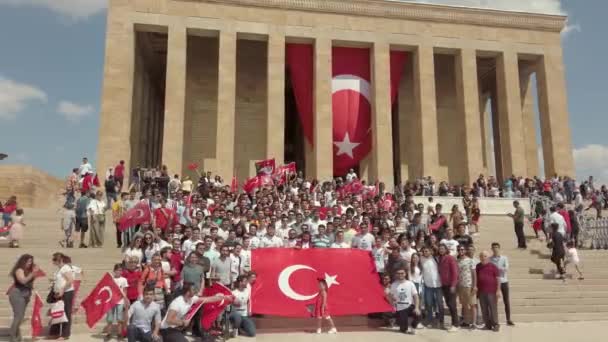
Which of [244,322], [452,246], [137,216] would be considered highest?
[137,216]

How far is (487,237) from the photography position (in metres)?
17.0

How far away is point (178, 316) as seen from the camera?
7699 millimetres

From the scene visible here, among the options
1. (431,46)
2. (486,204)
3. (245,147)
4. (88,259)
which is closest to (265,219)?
(88,259)

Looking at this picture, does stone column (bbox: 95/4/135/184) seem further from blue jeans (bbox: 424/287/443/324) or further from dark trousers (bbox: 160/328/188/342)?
blue jeans (bbox: 424/287/443/324)

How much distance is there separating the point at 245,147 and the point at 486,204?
13508mm

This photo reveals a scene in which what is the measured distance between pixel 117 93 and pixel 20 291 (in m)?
18.9

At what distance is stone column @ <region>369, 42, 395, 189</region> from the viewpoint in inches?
1073

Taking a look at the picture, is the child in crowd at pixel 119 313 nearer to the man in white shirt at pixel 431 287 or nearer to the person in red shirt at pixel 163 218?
the person in red shirt at pixel 163 218

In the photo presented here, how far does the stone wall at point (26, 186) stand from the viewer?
21.3 m

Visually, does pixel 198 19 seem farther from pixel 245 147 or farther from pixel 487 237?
pixel 487 237

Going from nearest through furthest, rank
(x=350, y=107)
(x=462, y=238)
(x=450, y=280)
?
(x=450, y=280) < (x=462, y=238) < (x=350, y=107)

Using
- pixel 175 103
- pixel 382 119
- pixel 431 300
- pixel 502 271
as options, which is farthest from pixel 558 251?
pixel 175 103

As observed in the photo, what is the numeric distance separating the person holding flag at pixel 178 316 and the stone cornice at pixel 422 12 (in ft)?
73.2

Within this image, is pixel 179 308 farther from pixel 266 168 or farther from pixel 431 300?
pixel 266 168
